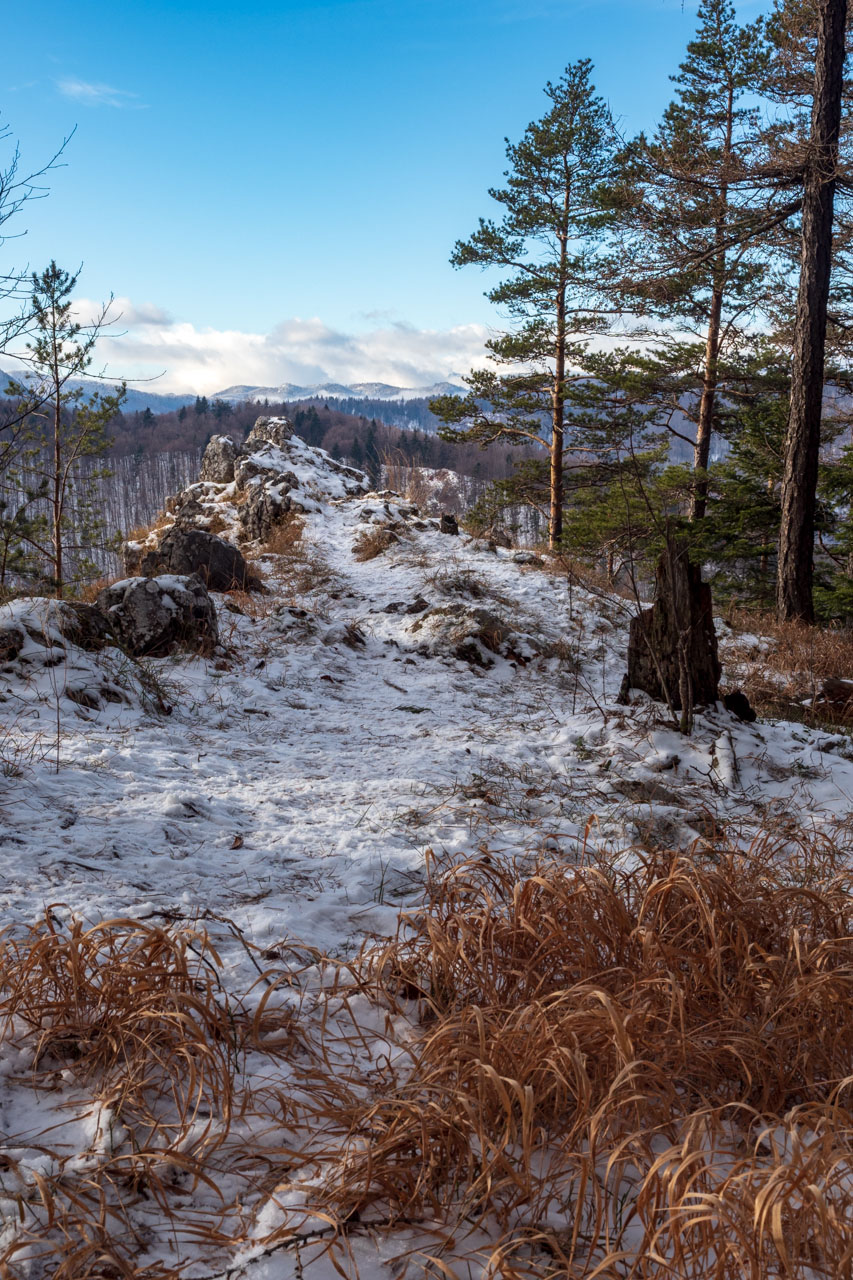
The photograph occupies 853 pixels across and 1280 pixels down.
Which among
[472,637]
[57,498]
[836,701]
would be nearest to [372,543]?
[57,498]

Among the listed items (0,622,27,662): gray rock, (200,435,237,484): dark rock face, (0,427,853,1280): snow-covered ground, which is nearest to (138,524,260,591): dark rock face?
(0,427,853,1280): snow-covered ground

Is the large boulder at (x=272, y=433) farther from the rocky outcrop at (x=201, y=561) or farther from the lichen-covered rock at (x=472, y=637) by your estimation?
the lichen-covered rock at (x=472, y=637)

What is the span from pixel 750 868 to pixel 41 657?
4.39 meters

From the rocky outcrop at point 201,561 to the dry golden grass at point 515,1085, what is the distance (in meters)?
6.94

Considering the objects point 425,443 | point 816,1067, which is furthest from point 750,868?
point 425,443

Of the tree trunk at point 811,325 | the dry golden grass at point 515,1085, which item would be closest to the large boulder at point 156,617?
the dry golden grass at point 515,1085

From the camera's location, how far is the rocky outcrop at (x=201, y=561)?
8.52 metres

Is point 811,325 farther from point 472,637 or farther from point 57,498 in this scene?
point 57,498

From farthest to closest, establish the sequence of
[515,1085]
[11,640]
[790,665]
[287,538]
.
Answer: [287,538] < [790,665] < [11,640] < [515,1085]

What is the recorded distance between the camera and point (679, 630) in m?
4.62

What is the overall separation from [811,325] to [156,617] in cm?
781

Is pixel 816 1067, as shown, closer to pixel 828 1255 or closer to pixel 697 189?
pixel 828 1255

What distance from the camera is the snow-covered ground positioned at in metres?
2.27

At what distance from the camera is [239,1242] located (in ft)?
3.82
